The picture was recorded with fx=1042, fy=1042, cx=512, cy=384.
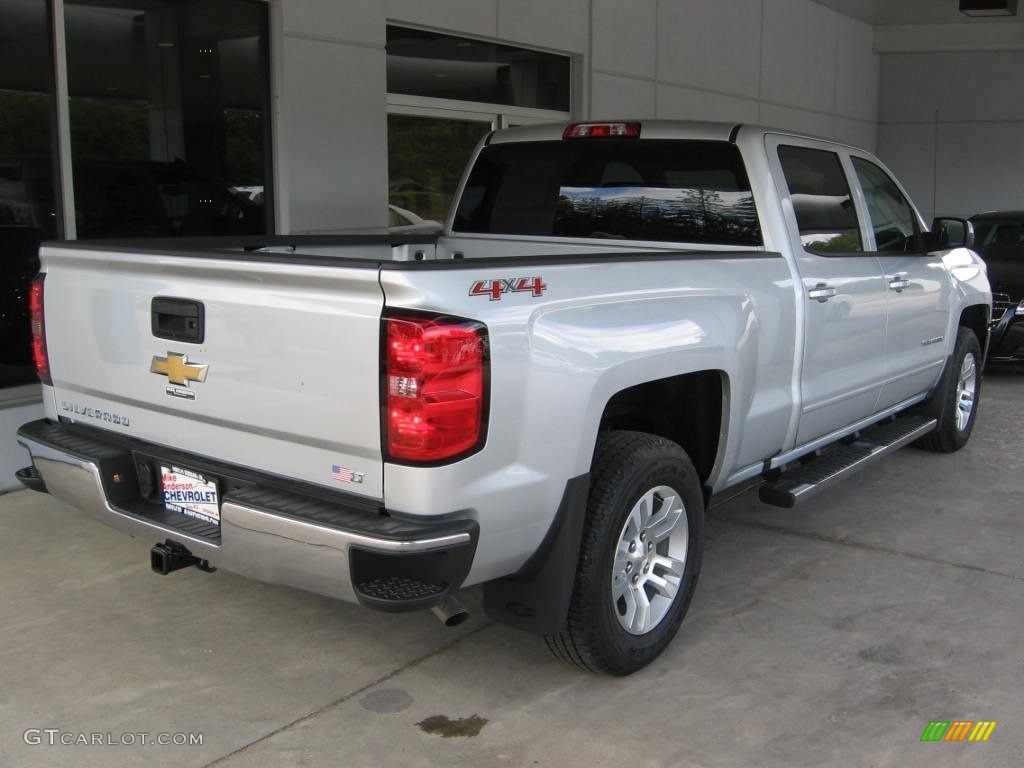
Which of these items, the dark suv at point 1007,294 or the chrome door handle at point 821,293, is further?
the dark suv at point 1007,294

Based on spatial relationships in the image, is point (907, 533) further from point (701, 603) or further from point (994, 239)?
point (994, 239)

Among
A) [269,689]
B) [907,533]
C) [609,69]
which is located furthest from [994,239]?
[269,689]

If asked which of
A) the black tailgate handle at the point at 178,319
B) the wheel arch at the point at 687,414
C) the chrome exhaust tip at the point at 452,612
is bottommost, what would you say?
the chrome exhaust tip at the point at 452,612

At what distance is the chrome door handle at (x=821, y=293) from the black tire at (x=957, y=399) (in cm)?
222

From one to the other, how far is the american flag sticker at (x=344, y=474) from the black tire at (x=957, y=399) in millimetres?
4708

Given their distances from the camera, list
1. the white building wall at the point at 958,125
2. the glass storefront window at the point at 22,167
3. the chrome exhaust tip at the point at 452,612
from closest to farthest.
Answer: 1. the chrome exhaust tip at the point at 452,612
2. the glass storefront window at the point at 22,167
3. the white building wall at the point at 958,125

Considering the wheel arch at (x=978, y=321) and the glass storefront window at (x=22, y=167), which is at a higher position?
the glass storefront window at (x=22, y=167)

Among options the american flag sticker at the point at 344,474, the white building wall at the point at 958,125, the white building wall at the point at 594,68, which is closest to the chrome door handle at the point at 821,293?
the american flag sticker at the point at 344,474

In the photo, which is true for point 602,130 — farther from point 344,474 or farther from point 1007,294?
point 1007,294

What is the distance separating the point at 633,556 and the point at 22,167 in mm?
4578

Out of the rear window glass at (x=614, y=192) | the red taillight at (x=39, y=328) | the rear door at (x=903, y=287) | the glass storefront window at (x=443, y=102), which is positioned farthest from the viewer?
the glass storefront window at (x=443, y=102)

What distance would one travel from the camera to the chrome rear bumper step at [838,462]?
14.9 feet

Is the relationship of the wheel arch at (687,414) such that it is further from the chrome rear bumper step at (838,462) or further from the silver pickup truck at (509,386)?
the chrome rear bumper step at (838,462)

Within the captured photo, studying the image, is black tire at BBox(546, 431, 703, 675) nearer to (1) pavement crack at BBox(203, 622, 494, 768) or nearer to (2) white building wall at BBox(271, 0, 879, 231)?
(1) pavement crack at BBox(203, 622, 494, 768)
